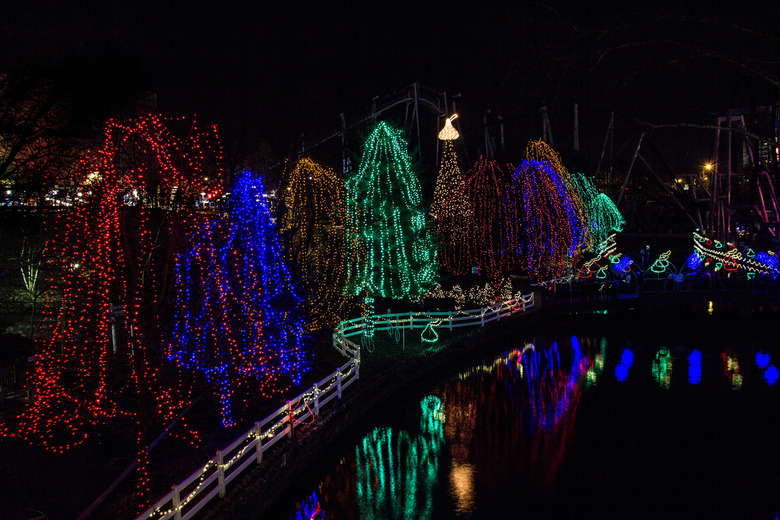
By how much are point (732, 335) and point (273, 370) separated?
79.4ft

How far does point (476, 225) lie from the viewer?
2817 centimetres

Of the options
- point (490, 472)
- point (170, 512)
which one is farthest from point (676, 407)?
point (170, 512)

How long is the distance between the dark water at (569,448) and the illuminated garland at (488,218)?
700cm

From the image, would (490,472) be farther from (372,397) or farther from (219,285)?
(219,285)

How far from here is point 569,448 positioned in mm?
12898

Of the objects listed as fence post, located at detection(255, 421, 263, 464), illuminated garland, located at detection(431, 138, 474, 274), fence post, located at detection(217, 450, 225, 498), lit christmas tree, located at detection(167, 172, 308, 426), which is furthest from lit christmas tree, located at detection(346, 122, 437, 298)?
fence post, located at detection(217, 450, 225, 498)

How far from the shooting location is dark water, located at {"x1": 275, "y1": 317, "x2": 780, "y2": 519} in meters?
10.2

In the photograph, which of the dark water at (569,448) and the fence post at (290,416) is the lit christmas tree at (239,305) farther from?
the dark water at (569,448)

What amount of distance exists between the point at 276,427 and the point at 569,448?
6.07m

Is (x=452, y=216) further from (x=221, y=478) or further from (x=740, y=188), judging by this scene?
(x=740, y=188)

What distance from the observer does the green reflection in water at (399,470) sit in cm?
Result: 1021

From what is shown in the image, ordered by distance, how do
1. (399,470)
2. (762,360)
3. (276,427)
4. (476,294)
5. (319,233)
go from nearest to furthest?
(276,427) → (399,470) → (319,233) → (762,360) → (476,294)

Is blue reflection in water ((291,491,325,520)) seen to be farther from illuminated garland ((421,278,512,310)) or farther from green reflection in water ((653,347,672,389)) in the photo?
illuminated garland ((421,278,512,310))

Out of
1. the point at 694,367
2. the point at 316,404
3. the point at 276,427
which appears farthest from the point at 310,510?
the point at 694,367
